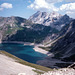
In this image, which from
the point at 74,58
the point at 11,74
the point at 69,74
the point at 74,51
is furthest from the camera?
the point at 74,51

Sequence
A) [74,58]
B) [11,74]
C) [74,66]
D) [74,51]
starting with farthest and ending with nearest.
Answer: [74,51]
[74,58]
[11,74]
[74,66]

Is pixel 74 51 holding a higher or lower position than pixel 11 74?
lower

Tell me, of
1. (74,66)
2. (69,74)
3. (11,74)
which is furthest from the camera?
(11,74)

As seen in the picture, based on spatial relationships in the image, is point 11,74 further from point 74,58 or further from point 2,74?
point 74,58

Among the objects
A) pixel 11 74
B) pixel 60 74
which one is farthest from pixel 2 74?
pixel 60 74

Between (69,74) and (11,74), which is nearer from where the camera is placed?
(69,74)

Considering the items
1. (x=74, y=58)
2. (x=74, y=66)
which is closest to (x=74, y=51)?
(x=74, y=58)

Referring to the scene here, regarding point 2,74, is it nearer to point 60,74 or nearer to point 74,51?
point 60,74

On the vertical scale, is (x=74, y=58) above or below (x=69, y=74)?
below

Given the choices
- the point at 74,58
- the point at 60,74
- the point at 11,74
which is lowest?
the point at 74,58
